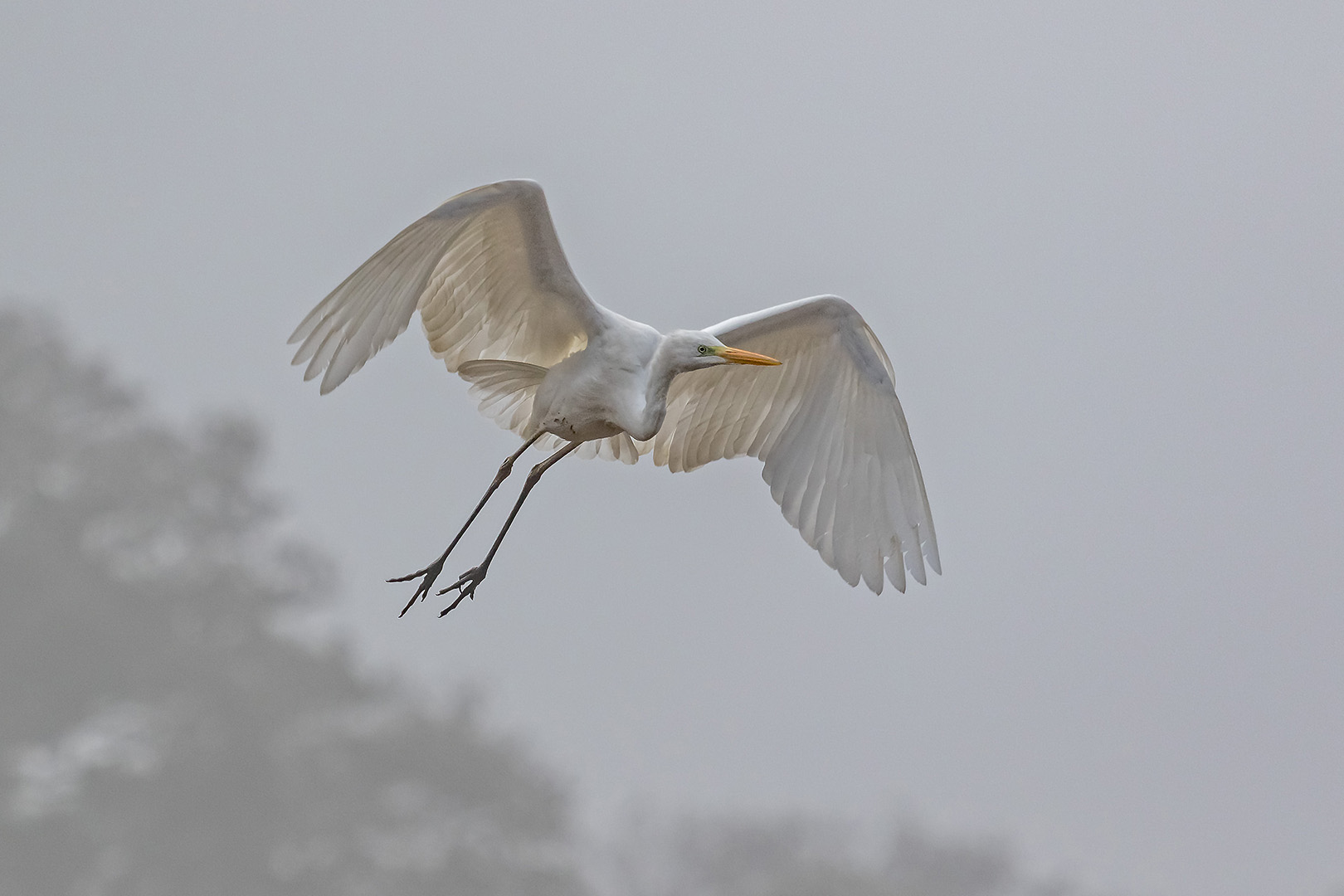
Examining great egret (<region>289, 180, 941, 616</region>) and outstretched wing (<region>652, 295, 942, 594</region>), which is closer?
great egret (<region>289, 180, 941, 616</region>)

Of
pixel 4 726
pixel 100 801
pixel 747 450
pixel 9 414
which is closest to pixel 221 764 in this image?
pixel 100 801

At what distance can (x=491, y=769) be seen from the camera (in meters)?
16.2

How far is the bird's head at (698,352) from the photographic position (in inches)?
153

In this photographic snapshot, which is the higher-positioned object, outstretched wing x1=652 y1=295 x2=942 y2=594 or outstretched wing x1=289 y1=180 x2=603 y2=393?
outstretched wing x1=289 y1=180 x2=603 y2=393

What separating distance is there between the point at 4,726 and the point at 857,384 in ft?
45.7

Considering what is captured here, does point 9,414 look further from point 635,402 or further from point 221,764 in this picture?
point 635,402

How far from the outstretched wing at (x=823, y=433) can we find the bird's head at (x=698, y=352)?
0.75 feet

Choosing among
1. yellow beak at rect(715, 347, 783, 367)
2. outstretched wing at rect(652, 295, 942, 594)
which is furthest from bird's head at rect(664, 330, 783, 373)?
outstretched wing at rect(652, 295, 942, 594)

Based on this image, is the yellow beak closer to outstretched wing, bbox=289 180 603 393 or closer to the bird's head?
the bird's head

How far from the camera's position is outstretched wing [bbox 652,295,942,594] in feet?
14.2

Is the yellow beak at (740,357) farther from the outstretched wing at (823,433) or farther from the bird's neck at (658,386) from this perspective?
the outstretched wing at (823,433)

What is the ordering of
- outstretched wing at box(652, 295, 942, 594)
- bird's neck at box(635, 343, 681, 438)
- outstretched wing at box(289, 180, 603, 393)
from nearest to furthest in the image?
outstretched wing at box(289, 180, 603, 393), bird's neck at box(635, 343, 681, 438), outstretched wing at box(652, 295, 942, 594)

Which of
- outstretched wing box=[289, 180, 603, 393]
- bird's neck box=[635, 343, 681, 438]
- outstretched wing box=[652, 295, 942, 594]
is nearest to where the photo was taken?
outstretched wing box=[289, 180, 603, 393]

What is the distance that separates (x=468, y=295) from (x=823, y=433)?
3.47 ft
